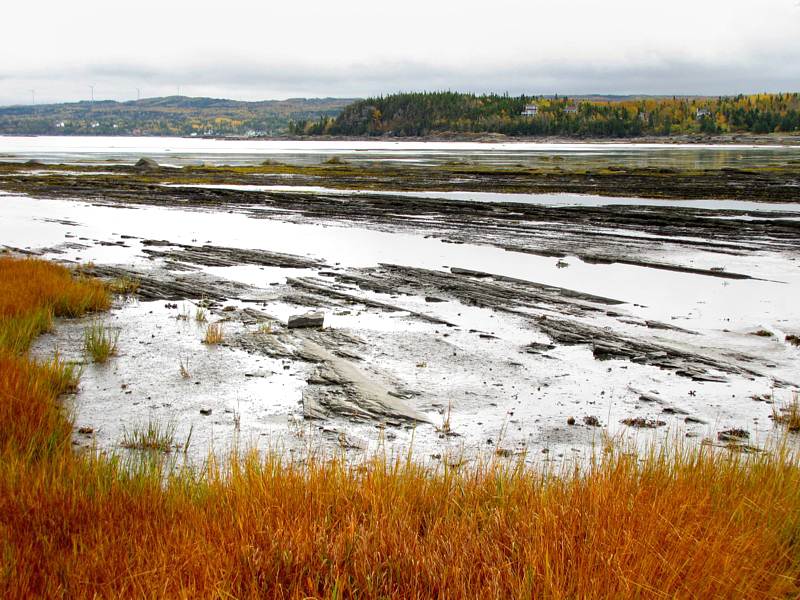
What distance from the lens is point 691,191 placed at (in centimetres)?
3234

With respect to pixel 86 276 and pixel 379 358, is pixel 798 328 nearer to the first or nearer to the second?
pixel 379 358

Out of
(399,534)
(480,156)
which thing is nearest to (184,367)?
(399,534)

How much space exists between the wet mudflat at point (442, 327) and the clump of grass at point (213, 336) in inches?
4.9

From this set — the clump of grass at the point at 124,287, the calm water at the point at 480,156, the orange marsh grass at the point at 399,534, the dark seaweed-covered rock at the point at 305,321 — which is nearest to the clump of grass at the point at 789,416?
the orange marsh grass at the point at 399,534

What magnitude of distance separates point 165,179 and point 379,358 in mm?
39012

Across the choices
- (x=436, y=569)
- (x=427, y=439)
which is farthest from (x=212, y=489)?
(x=427, y=439)

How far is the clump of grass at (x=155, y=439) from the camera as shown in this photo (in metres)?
5.68

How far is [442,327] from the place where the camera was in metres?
10.3

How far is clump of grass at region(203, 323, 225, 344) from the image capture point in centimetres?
939

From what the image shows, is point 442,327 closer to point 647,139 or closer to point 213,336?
point 213,336

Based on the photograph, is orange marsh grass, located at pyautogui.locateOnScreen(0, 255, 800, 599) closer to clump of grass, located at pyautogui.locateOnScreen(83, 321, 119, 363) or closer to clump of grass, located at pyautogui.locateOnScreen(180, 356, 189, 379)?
clump of grass, located at pyautogui.locateOnScreen(180, 356, 189, 379)

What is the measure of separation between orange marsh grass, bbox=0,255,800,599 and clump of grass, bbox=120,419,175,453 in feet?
4.28

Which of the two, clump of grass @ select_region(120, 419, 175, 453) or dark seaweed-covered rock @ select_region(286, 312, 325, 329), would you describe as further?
dark seaweed-covered rock @ select_region(286, 312, 325, 329)

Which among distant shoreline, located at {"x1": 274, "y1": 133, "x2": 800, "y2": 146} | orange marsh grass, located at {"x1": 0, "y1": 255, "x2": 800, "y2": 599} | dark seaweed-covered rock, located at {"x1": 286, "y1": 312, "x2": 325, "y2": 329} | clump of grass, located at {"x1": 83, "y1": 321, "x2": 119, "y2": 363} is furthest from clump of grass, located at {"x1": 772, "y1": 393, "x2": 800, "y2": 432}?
distant shoreline, located at {"x1": 274, "y1": 133, "x2": 800, "y2": 146}
